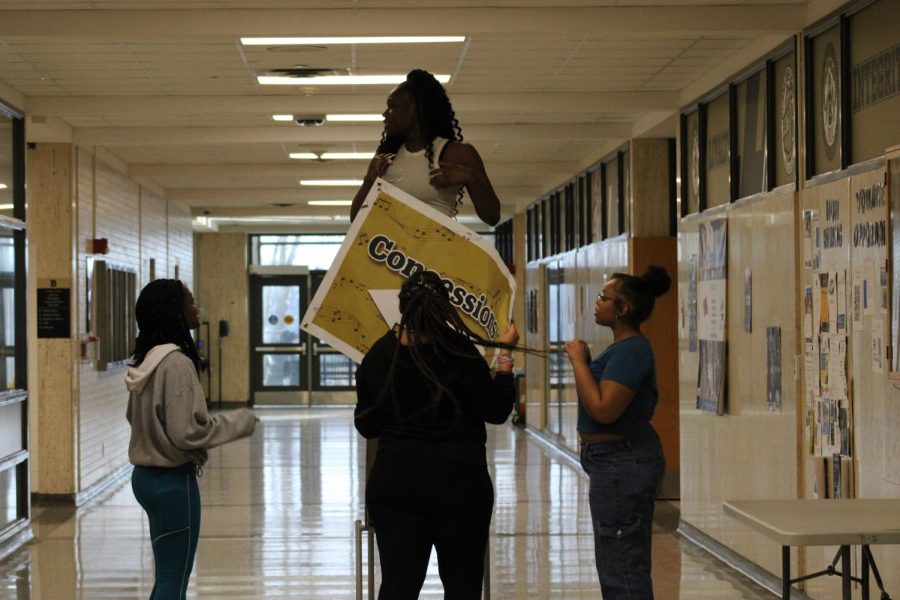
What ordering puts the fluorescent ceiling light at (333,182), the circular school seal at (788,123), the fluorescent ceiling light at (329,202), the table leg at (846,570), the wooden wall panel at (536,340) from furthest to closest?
the fluorescent ceiling light at (329,202)
the wooden wall panel at (536,340)
the fluorescent ceiling light at (333,182)
the circular school seal at (788,123)
the table leg at (846,570)

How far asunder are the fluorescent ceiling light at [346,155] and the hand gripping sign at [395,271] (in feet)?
29.8

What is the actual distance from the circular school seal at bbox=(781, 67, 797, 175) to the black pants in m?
4.12

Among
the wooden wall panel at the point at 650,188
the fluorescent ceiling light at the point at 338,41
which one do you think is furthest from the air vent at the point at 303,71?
the wooden wall panel at the point at 650,188

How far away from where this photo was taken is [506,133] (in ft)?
35.8

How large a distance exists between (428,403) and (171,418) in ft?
3.99

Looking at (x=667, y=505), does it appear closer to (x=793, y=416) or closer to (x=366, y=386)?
(x=793, y=416)

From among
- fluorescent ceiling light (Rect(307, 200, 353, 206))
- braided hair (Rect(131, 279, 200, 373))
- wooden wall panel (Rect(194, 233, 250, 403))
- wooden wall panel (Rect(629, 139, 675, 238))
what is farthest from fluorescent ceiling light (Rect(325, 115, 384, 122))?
wooden wall panel (Rect(194, 233, 250, 403))

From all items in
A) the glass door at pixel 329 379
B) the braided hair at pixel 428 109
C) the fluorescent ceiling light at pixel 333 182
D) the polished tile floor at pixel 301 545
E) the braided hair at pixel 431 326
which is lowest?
the polished tile floor at pixel 301 545

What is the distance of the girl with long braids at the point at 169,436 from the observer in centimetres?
410

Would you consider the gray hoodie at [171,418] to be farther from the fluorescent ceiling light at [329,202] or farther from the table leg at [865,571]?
the fluorescent ceiling light at [329,202]

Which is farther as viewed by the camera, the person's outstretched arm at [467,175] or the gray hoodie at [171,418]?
the gray hoodie at [171,418]

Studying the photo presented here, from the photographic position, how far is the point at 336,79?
8711 millimetres

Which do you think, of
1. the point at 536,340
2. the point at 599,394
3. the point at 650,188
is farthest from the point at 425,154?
the point at 536,340

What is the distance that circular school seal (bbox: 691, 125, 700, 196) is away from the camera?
8837 millimetres
